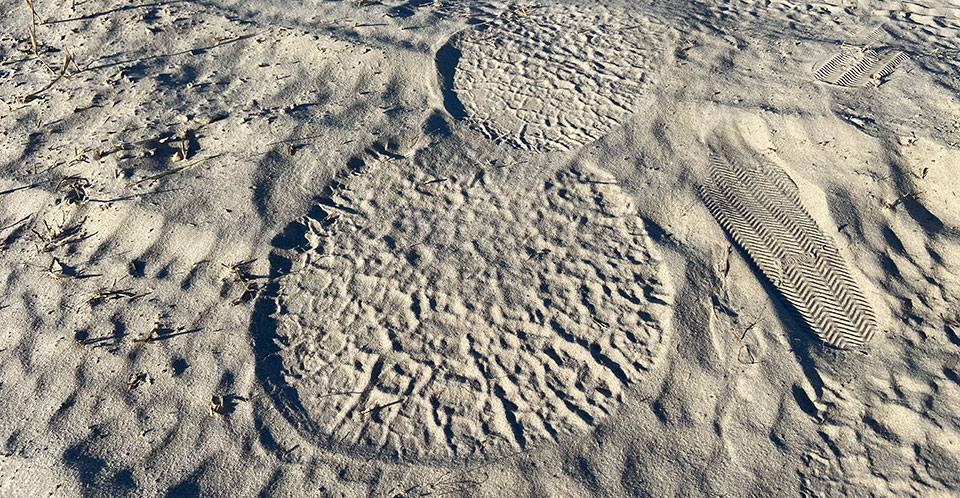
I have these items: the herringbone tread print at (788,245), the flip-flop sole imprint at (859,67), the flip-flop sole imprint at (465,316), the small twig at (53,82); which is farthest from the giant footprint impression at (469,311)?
the small twig at (53,82)

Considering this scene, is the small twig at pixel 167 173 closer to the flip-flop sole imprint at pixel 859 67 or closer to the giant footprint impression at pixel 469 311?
the giant footprint impression at pixel 469 311

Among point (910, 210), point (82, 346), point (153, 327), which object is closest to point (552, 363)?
point (153, 327)

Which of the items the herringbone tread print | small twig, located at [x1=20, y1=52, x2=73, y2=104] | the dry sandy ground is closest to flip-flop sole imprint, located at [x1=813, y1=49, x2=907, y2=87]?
the dry sandy ground

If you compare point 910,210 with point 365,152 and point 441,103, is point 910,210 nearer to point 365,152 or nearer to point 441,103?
point 441,103

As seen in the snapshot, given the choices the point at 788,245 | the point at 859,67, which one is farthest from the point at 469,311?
the point at 859,67

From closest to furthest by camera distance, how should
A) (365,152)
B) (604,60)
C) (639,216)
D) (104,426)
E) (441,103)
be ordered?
(104,426)
(639,216)
(365,152)
(441,103)
(604,60)

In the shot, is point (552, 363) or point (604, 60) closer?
point (552, 363)

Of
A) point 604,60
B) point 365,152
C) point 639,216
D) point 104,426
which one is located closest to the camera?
point 104,426
